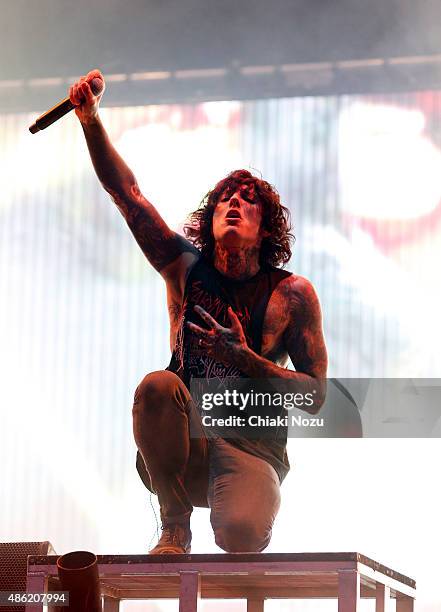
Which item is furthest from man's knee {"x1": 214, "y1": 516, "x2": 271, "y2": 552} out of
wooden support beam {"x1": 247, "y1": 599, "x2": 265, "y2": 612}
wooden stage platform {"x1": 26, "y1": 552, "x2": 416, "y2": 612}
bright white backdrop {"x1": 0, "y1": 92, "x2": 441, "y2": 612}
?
bright white backdrop {"x1": 0, "y1": 92, "x2": 441, "y2": 612}

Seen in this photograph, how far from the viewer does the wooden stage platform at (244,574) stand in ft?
6.14

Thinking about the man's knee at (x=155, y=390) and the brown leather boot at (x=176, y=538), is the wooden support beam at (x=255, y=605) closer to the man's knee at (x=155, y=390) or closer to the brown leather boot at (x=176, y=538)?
the brown leather boot at (x=176, y=538)

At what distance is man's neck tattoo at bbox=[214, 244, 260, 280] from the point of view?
3.26 m

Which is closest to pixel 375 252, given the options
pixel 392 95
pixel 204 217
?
pixel 392 95

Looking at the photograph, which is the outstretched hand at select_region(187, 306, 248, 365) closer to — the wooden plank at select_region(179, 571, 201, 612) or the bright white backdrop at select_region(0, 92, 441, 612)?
the bright white backdrop at select_region(0, 92, 441, 612)

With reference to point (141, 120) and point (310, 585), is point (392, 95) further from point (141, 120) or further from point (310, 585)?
point (310, 585)

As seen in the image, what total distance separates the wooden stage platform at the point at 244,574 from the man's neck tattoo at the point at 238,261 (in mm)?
1225

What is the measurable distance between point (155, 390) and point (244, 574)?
48cm


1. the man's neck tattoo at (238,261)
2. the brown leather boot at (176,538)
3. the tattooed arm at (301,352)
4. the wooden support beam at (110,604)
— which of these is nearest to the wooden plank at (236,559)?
the brown leather boot at (176,538)

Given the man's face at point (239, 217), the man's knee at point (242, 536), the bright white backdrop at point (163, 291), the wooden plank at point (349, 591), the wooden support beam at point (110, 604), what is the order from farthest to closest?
the bright white backdrop at point (163, 291)
the man's face at point (239, 217)
the man's knee at point (242, 536)
the wooden support beam at point (110, 604)
the wooden plank at point (349, 591)

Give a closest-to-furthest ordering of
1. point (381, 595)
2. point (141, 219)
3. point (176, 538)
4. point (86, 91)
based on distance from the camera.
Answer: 1. point (381, 595)
2. point (176, 538)
3. point (86, 91)
4. point (141, 219)

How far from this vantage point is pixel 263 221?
326cm

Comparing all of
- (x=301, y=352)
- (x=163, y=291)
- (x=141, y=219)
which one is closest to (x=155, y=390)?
(x=301, y=352)

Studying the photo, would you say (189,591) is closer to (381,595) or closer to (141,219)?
(381,595)
